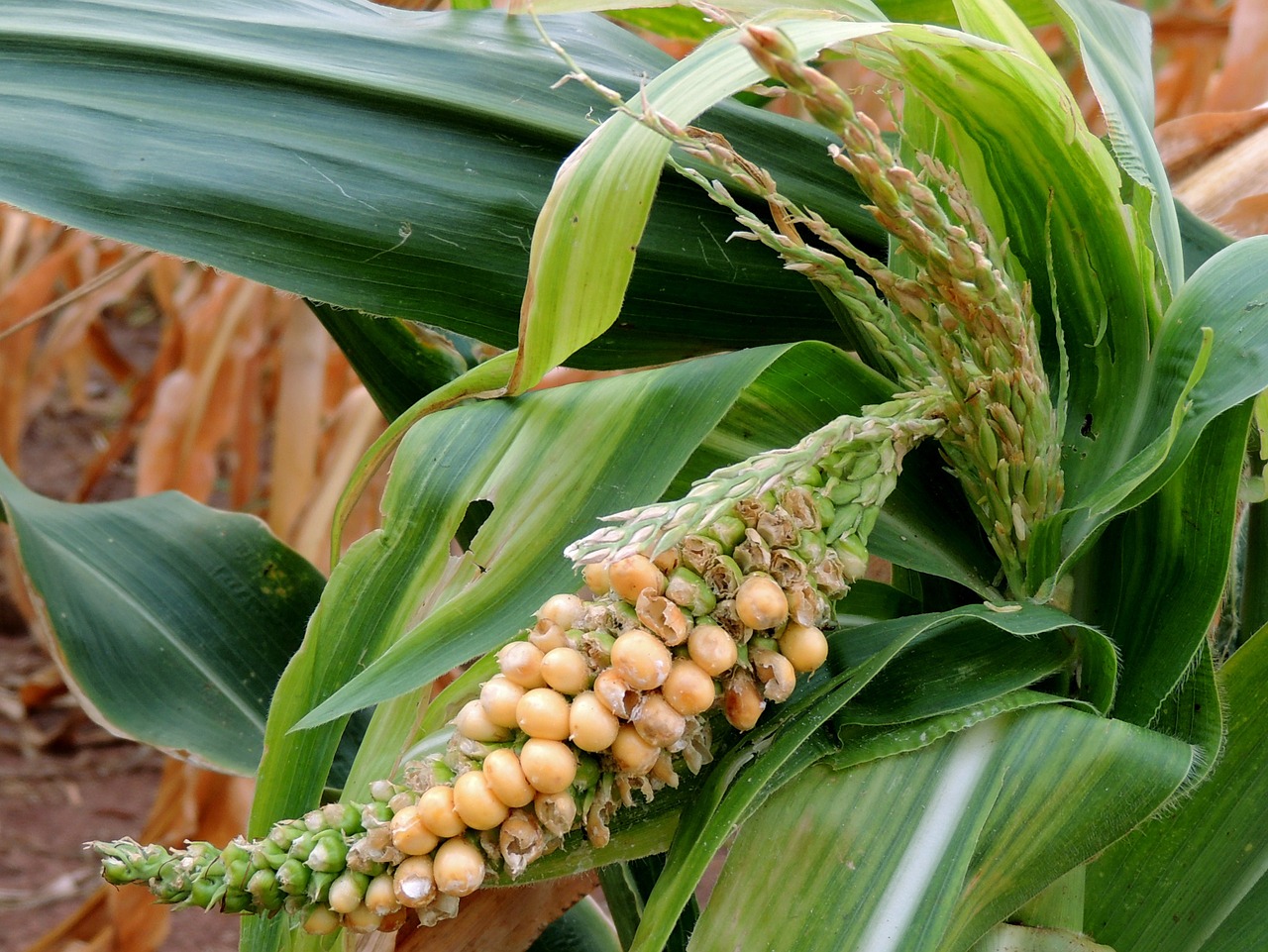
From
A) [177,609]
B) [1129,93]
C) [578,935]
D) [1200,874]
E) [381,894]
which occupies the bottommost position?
[578,935]

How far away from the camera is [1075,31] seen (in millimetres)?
509

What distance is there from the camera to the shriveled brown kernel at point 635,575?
311 mm

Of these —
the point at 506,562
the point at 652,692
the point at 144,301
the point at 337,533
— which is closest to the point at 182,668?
the point at 337,533

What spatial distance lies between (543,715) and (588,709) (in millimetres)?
14

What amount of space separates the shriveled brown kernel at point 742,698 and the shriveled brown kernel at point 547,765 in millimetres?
65

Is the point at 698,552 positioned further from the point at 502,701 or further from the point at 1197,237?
the point at 1197,237

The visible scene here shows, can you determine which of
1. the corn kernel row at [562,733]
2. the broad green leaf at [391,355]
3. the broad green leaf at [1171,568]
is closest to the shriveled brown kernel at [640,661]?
the corn kernel row at [562,733]

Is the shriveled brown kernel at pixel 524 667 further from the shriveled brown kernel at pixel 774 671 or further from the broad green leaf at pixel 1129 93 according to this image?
the broad green leaf at pixel 1129 93

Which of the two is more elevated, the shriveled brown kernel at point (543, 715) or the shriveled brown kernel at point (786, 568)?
the shriveled brown kernel at point (786, 568)

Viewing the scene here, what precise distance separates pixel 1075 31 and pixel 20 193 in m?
0.54

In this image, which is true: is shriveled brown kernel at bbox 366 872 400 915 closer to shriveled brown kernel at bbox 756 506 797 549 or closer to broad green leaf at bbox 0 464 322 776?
shriveled brown kernel at bbox 756 506 797 549

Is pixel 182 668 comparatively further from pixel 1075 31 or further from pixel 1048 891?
pixel 1075 31

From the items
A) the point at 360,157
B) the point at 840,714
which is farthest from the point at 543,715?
the point at 360,157

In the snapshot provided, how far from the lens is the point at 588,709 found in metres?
0.30
